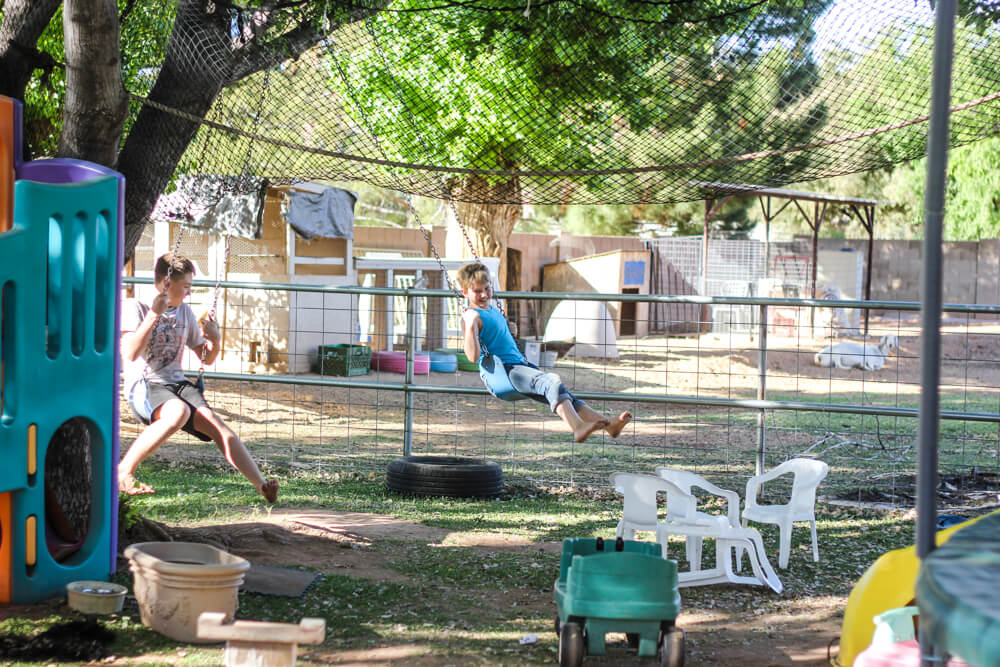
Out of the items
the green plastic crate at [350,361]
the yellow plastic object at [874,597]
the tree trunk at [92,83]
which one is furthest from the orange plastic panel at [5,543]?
the green plastic crate at [350,361]

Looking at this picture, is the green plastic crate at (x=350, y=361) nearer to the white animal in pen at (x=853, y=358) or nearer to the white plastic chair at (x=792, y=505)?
the white animal in pen at (x=853, y=358)

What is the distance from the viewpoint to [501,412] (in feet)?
39.3

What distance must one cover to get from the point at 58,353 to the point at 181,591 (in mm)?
1198

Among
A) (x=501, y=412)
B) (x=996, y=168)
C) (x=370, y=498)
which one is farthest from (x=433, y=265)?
(x=996, y=168)

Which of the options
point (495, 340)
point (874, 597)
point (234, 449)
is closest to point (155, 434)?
point (234, 449)

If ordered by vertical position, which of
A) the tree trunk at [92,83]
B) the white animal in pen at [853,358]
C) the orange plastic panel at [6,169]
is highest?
the tree trunk at [92,83]

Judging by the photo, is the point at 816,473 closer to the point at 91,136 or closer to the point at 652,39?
the point at 652,39

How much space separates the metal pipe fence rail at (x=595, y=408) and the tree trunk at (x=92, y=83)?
2.37 metres

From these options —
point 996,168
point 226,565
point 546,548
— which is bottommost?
point 546,548

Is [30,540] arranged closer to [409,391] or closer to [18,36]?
[18,36]

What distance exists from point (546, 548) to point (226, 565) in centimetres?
220

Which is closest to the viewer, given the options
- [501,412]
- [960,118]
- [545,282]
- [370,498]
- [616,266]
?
[960,118]

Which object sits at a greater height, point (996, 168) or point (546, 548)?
point (996, 168)

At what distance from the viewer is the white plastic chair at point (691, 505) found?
479 centimetres
